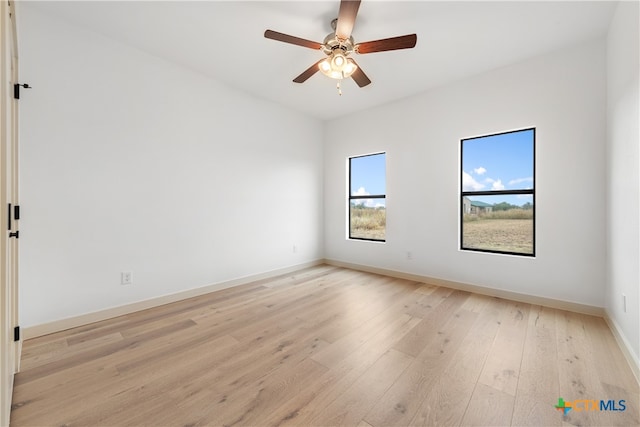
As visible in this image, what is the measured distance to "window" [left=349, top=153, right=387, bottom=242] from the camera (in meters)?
4.38

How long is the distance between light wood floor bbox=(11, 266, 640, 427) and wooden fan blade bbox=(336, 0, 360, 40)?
2.53 meters

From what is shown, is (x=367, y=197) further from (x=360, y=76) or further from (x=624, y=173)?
(x=624, y=173)

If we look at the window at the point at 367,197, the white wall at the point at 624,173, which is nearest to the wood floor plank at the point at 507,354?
the white wall at the point at 624,173

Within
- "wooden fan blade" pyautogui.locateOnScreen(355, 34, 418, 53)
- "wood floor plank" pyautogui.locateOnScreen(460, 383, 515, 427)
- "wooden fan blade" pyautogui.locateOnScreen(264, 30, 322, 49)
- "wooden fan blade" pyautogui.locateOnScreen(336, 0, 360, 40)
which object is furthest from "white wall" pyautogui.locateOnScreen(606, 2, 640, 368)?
"wooden fan blade" pyautogui.locateOnScreen(264, 30, 322, 49)

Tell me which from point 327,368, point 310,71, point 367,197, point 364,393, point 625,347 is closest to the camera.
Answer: point 364,393

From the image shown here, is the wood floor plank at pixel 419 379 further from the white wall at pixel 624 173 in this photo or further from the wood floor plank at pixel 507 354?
A: the white wall at pixel 624 173

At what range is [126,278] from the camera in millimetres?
2717

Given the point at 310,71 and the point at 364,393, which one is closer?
the point at 364,393

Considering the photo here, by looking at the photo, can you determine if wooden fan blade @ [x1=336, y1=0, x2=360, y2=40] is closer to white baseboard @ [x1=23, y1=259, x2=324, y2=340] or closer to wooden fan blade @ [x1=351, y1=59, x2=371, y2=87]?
wooden fan blade @ [x1=351, y1=59, x2=371, y2=87]

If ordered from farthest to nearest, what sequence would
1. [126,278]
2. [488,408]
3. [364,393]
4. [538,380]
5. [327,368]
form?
1. [126,278]
2. [327,368]
3. [538,380]
4. [364,393]
5. [488,408]

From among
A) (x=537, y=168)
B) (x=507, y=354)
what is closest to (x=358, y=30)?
(x=537, y=168)

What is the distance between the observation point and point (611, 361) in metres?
1.86

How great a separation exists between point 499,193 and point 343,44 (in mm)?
2533

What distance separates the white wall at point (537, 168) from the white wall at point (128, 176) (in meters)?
1.95
